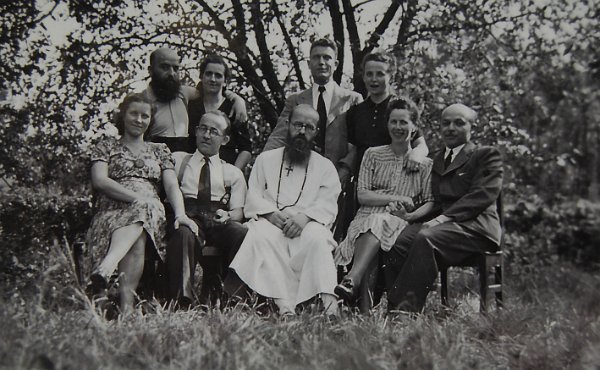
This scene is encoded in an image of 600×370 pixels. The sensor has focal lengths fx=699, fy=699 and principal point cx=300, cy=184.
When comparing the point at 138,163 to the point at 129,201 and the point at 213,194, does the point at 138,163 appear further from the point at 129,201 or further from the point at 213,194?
the point at 213,194

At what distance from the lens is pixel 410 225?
17.0 feet

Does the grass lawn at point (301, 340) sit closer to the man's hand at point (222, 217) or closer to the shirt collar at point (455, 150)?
the man's hand at point (222, 217)

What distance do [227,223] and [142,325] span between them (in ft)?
5.12

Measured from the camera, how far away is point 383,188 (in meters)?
5.41

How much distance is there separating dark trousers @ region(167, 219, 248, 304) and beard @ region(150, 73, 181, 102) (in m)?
1.23

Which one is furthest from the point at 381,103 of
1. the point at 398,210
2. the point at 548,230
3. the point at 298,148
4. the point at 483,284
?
the point at 548,230

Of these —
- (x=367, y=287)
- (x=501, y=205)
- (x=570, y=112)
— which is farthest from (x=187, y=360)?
(x=570, y=112)

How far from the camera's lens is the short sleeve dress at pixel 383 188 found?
508cm

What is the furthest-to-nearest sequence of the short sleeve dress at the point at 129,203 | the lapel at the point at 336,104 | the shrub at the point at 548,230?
the shrub at the point at 548,230 → the lapel at the point at 336,104 → the short sleeve dress at the point at 129,203

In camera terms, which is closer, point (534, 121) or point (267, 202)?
point (267, 202)

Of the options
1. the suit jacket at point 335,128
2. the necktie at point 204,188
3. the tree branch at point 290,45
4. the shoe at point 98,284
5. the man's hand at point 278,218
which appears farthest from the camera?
the tree branch at point 290,45

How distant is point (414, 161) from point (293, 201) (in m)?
0.97

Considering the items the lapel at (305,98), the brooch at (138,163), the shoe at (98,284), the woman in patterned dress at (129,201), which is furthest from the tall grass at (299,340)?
the lapel at (305,98)

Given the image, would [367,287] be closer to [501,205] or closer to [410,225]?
[410,225]
